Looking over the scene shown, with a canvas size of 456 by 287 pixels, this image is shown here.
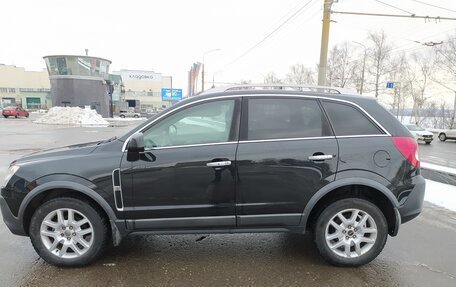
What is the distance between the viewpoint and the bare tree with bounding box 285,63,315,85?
5943 centimetres

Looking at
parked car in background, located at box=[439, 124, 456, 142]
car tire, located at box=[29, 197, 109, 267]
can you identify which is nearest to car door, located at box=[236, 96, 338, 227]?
car tire, located at box=[29, 197, 109, 267]

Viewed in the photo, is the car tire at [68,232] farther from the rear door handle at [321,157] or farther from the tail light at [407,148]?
the tail light at [407,148]

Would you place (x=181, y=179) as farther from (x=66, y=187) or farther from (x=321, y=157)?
(x=321, y=157)

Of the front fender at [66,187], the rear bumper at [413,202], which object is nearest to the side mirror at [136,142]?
the front fender at [66,187]

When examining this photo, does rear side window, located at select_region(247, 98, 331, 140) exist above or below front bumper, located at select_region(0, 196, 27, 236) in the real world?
above

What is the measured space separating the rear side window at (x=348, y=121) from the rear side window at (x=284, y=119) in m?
0.11

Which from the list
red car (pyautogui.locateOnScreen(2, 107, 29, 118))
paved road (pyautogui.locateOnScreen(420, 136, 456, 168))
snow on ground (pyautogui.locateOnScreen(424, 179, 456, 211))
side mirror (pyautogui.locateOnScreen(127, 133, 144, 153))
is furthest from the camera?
red car (pyautogui.locateOnScreen(2, 107, 29, 118))

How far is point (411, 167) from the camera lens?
3.43 meters

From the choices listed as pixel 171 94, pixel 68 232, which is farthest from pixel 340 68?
pixel 68 232

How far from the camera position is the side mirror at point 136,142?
317cm

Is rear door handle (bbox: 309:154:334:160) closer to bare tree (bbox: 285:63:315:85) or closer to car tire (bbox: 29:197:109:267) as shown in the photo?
car tire (bbox: 29:197:109:267)

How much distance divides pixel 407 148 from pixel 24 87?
111 meters

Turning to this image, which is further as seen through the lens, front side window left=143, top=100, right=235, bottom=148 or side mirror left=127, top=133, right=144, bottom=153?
front side window left=143, top=100, right=235, bottom=148

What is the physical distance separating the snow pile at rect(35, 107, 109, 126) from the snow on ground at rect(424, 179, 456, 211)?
32.6 meters
